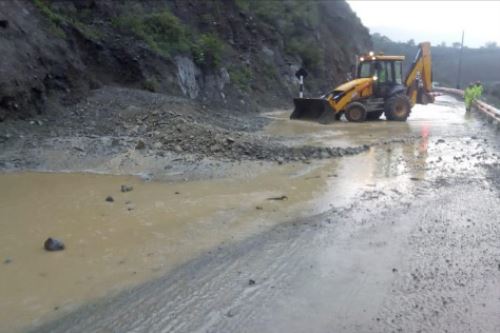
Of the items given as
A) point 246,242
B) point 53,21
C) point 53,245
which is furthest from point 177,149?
point 53,21

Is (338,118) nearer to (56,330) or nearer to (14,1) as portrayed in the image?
(14,1)

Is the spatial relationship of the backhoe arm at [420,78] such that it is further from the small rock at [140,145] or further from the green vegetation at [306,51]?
the small rock at [140,145]

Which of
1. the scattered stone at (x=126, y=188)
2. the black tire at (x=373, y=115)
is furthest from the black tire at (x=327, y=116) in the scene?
the scattered stone at (x=126, y=188)

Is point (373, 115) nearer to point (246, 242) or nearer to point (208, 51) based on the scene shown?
point (208, 51)

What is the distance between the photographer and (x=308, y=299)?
14.6 ft

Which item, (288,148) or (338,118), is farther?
(338,118)

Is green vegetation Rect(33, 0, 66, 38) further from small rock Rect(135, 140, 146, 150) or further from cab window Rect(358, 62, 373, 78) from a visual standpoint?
cab window Rect(358, 62, 373, 78)

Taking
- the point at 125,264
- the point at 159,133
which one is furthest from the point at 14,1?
the point at 125,264

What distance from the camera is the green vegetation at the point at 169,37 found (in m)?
17.9

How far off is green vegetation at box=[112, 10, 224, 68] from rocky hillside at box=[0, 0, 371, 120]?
0.04 meters

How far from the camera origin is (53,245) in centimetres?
557

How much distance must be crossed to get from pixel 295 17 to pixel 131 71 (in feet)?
59.9

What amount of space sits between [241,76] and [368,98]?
262 inches

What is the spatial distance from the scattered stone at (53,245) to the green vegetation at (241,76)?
56.1ft
